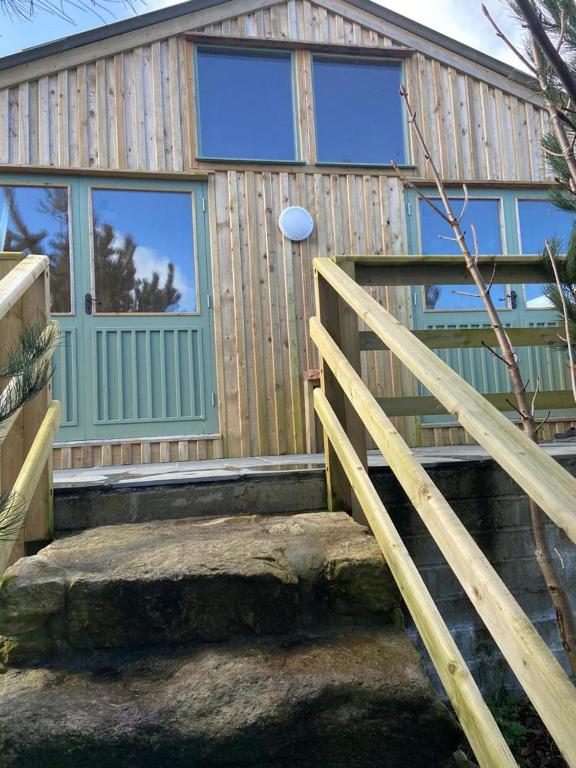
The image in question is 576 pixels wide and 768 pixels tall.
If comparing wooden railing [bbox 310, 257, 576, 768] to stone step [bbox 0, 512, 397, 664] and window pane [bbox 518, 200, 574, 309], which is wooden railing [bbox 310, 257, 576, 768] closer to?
stone step [bbox 0, 512, 397, 664]

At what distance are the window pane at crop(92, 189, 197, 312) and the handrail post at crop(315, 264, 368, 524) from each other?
2757mm

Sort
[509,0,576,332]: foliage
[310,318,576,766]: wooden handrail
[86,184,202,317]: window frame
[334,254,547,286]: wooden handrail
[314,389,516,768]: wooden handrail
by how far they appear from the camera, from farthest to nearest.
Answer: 1. [86,184,202,317]: window frame
2. [334,254,547,286]: wooden handrail
3. [509,0,576,332]: foliage
4. [314,389,516,768]: wooden handrail
5. [310,318,576,766]: wooden handrail

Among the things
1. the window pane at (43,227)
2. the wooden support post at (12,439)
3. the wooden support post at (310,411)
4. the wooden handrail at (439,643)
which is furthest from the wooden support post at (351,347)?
the window pane at (43,227)

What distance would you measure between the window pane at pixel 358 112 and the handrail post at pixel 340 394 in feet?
10.8

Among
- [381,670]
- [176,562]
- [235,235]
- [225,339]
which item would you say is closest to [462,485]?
[381,670]

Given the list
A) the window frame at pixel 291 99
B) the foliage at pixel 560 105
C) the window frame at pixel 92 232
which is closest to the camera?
the foliage at pixel 560 105

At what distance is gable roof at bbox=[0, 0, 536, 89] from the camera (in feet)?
16.2

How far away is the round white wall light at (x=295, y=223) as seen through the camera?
17.6 ft

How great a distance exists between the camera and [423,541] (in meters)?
2.69

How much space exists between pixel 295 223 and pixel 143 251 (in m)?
1.36

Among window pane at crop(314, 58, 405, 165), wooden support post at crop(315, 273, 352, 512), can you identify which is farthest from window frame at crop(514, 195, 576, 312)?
wooden support post at crop(315, 273, 352, 512)

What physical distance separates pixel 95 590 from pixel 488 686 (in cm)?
189

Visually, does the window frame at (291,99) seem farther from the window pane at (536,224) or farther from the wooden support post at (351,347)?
the wooden support post at (351,347)

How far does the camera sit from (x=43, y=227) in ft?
16.6
